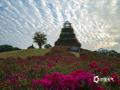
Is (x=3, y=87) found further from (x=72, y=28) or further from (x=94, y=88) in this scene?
(x=72, y=28)

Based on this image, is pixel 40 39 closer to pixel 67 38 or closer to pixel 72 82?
pixel 67 38

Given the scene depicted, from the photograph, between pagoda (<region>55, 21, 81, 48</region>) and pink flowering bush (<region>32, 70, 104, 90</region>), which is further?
pagoda (<region>55, 21, 81, 48</region>)

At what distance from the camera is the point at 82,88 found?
26.1 feet

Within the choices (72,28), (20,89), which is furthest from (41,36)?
(20,89)

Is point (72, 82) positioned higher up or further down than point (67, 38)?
further down

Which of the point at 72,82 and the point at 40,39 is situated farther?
the point at 40,39

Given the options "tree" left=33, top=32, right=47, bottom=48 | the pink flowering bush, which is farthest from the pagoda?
the pink flowering bush

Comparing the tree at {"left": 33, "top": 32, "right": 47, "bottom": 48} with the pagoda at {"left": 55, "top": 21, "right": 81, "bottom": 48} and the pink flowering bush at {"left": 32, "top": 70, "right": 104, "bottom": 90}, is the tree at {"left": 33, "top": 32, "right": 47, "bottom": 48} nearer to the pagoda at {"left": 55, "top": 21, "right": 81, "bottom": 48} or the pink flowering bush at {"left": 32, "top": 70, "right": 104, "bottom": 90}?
the pagoda at {"left": 55, "top": 21, "right": 81, "bottom": 48}

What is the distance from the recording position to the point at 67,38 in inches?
3755

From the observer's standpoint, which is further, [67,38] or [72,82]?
[67,38]

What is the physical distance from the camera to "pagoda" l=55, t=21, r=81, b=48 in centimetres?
9419

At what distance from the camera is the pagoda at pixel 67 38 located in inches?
3708

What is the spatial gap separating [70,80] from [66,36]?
3483 inches

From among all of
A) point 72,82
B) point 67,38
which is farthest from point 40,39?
point 72,82
